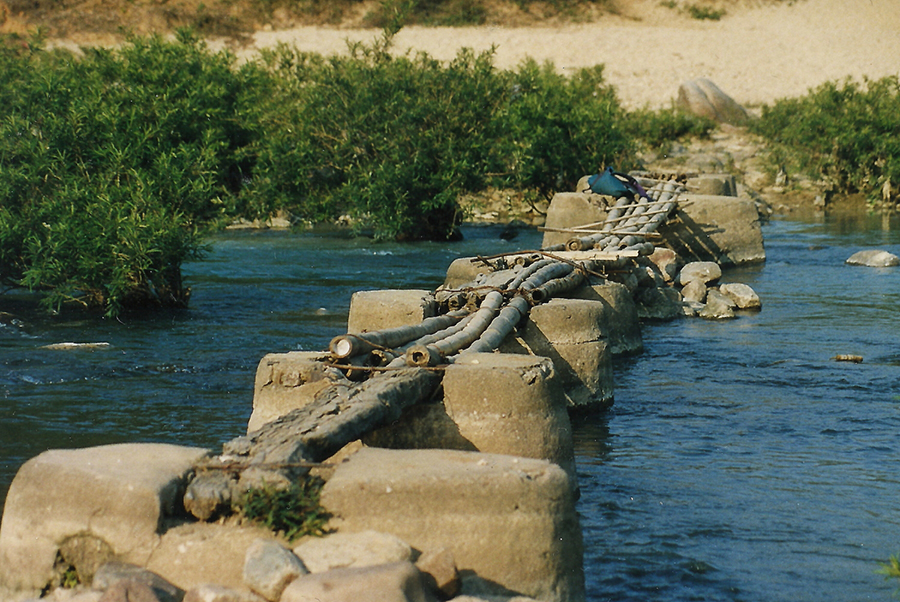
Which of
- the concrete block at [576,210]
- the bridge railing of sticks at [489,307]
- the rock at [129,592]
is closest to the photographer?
the rock at [129,592]

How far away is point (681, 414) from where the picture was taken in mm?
7668

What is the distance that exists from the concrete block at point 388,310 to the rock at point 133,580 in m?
3.33

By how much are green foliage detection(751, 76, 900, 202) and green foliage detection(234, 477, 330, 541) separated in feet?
73.9

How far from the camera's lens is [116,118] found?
12.3m

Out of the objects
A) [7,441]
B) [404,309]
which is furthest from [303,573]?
[7,441]

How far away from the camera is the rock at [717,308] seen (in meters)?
11.7

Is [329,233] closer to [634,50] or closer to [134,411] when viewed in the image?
[134,411]

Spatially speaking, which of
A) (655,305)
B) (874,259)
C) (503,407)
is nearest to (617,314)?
(655,305)

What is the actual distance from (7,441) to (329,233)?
14.0m

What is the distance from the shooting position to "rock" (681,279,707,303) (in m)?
12.4

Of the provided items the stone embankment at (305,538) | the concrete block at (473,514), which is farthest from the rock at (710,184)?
the concrete block at (473,514)

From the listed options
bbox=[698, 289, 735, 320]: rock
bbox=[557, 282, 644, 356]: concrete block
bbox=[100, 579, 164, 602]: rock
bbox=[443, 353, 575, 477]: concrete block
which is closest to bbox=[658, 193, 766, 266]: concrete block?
bbox=[698, 289, 735, 320]: rock

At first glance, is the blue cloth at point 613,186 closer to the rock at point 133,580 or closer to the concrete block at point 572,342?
the concrete block at point 572,342

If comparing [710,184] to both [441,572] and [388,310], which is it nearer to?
[388,310]
